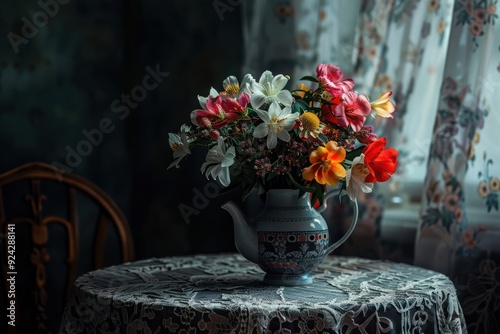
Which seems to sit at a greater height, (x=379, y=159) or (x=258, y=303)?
(x=379, y=159)

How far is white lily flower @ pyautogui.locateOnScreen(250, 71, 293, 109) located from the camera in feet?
4.65

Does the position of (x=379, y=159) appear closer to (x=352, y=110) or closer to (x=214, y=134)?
(x=352, y=110)

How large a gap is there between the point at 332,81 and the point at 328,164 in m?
0.21

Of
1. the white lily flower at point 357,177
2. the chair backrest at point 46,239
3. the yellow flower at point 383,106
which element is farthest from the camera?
the chair backrest at point 46,239

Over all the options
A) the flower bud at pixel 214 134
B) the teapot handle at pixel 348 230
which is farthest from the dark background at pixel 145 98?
the flower bud at pixel 214 134

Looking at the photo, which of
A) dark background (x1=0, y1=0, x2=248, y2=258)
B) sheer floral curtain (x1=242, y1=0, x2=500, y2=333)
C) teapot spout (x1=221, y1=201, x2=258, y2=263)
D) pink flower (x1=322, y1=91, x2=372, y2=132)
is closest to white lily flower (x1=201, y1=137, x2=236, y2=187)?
teapot spout (x1=221, y1=201, x2=258, y2=263)

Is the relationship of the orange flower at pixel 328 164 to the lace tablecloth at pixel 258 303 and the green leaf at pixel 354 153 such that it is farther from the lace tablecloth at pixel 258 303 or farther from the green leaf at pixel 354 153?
the lace tablecloth at pixel 258 303

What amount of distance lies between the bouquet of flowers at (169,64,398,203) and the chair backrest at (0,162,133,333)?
828mm

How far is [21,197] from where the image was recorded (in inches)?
94.0

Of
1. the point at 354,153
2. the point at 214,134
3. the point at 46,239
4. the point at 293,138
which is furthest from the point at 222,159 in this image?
the point at 46,239

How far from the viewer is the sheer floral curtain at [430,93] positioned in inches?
78.1

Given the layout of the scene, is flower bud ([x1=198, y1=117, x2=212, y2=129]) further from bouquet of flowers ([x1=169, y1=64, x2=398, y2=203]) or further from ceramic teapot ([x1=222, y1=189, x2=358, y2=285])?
ceramic teapot ([x1=222, y1=189, x2=358, y2=285])

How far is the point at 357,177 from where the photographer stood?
1.40 metres

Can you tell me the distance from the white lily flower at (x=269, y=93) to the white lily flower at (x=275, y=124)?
0.02m
